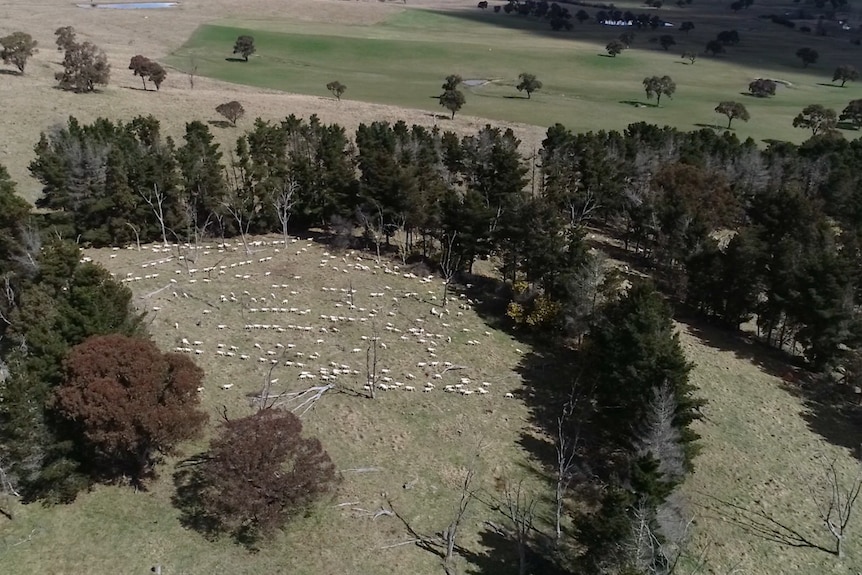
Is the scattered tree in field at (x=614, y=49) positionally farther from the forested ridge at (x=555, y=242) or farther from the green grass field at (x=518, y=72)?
the forested ridge at (x=555, y=242)

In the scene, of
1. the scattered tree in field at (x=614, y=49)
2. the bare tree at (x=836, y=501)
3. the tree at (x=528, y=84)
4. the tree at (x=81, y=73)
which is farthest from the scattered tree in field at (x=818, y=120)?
the tree at (x=81, y=73)

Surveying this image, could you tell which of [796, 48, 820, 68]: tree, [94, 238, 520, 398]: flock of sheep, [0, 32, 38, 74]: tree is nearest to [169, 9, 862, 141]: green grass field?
[796, 48, 820, 68]: tree

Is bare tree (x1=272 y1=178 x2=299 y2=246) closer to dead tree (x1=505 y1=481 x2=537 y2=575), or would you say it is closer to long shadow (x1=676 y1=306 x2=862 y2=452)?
dead tree (x1=505 y1=481 x2=537 y2=575)

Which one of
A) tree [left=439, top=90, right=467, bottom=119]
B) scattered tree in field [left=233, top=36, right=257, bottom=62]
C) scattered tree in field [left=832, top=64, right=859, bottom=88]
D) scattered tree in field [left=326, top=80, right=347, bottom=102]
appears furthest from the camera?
scattered tree in field [left=832, top=64, right=859, bottom=88]

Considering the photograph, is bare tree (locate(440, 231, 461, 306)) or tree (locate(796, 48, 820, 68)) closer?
bare tree (locate(440, 231, 461, 306))

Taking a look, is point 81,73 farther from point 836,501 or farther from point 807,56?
point 807,56
